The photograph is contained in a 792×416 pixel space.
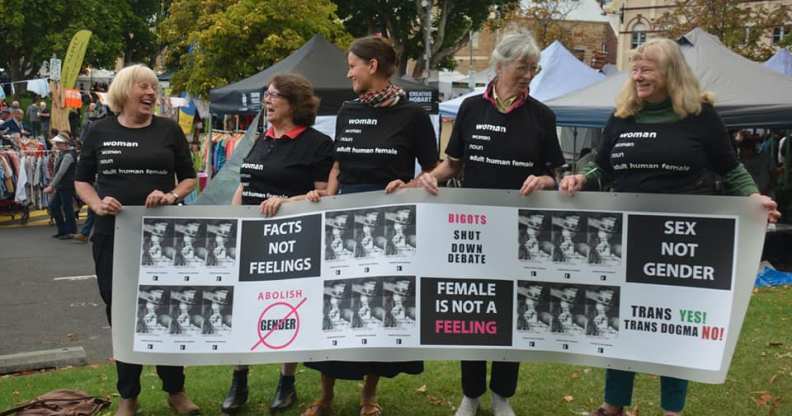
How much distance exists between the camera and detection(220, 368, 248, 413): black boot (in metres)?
5.10

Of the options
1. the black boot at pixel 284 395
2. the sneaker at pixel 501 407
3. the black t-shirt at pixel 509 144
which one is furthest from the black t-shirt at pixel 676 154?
the black boot at pixel 284 395

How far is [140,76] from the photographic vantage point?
4.75 metres

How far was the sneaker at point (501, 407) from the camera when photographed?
4.73 meters

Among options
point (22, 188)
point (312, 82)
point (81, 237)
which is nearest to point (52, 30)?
point (22, 188)

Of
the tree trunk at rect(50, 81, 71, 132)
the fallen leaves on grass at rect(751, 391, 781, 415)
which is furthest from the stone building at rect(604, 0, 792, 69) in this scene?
the fallen leaves on grass at rect(751, 391, 781, 415)

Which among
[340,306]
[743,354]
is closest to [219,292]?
[340,306]

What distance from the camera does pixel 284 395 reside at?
5.12 m

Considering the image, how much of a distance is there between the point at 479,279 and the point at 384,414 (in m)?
1.18

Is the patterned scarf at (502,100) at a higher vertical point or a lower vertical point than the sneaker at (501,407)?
higher

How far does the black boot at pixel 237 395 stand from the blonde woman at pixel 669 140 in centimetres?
222

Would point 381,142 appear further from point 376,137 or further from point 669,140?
point 669,140

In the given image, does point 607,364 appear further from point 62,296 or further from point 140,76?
point 62,296

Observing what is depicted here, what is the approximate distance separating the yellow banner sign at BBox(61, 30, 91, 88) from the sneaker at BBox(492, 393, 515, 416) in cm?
2274

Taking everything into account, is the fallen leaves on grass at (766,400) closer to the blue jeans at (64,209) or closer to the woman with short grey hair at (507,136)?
the woman with short grey hair at (507,136)
